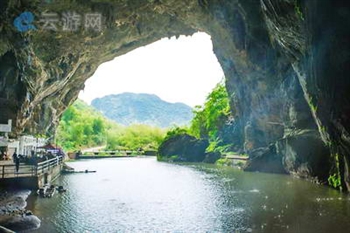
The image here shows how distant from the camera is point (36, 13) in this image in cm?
3005

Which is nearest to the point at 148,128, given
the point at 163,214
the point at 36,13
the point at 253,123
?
the point at 253,123

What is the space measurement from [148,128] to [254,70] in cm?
9578

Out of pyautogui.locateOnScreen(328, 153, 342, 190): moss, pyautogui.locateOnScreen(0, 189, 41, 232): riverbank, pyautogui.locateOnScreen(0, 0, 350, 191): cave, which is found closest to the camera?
pyautogui.locateOnScreen(0, 189, 41, 232): riverbank

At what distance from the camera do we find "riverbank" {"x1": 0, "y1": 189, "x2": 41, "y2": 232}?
15.6 m

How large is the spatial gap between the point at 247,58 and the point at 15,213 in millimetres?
31982

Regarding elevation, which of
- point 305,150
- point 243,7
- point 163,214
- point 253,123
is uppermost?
point 243,7

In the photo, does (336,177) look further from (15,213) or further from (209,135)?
(209,135)

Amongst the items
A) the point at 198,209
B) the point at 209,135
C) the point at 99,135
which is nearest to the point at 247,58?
the point at 198,209

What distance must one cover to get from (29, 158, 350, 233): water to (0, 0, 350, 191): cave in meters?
4.67

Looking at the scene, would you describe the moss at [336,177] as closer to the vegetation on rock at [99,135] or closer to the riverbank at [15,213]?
the riverbank at [15,213]

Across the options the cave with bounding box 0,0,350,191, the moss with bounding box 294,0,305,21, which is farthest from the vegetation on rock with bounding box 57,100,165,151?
the moss with bounding box 294,0,305,21

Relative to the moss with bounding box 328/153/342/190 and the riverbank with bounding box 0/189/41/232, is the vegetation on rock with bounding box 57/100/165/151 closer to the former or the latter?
the moss with bounding box 328/153/342/190

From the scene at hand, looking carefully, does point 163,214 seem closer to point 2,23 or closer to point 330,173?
point 330,173

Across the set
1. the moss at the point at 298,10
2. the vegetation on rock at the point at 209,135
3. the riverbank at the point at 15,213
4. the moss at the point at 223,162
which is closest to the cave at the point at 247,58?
the moss at the point at 298,10
